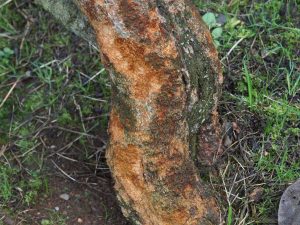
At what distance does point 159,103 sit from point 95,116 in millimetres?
Result: 790

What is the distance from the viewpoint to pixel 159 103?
5.92 ft

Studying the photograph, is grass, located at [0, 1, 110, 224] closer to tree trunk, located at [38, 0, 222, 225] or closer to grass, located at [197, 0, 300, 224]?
tree trunk, located at [38, 0, 222, 225]

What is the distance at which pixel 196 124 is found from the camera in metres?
2.05

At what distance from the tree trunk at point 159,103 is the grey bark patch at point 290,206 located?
0.81 ft

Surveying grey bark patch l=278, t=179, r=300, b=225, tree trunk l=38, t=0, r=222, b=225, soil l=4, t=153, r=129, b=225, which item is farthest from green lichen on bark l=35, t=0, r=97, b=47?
→ grey bark patch l=278, t=179, r=300, b=225

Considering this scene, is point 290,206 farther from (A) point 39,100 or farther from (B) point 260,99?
(A) point 39,100

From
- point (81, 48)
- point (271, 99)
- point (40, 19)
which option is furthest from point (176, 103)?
point (40, 19)

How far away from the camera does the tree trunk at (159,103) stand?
67.6 inches

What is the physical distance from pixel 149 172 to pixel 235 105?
0.62 meters

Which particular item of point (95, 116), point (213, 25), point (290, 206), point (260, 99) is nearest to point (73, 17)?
point (95, 116)

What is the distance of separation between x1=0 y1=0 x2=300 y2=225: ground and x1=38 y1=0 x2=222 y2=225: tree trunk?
216 mm

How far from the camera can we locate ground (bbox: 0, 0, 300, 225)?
2.24 m

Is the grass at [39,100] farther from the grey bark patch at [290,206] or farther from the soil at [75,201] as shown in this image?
the grey bark patch at [290,206]

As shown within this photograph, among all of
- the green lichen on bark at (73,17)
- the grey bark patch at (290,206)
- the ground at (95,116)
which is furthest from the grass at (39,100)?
the grey bark patch at (290,206)
